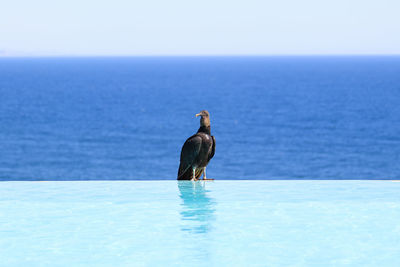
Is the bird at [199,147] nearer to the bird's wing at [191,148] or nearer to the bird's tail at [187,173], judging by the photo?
the bird's wing at [191,148]
